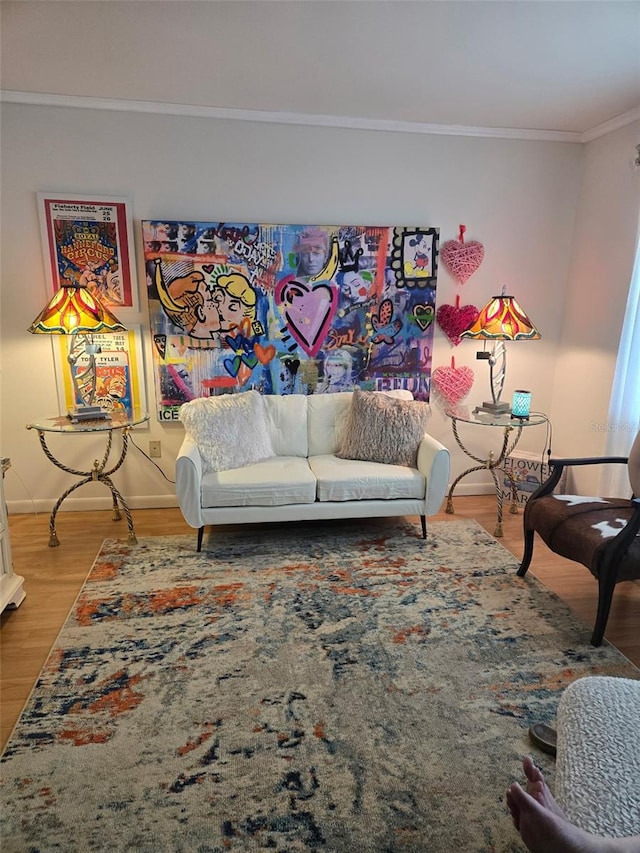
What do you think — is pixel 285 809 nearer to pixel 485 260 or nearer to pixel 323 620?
pixel 323 620

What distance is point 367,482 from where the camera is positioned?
122 inches

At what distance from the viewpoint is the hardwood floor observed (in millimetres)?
2127

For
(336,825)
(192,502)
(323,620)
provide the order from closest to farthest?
(336,825)
(323,620)
(192,502)

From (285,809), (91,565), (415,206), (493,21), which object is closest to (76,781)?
(285,809)

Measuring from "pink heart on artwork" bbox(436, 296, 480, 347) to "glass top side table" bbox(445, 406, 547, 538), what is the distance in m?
0.56

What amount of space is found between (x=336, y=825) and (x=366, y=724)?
0.38 m

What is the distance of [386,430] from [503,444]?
3.37 feet

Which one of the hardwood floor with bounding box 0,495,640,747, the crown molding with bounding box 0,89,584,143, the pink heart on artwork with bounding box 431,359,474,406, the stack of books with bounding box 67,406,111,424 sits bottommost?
the hardwood floor with bounding box 0,495,640,747

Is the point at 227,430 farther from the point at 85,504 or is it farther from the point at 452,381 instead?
the point at 452,381

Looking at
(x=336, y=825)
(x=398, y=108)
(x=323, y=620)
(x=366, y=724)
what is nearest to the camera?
(x=336, y=825)

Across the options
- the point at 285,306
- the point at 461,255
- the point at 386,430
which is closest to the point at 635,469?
the point at 386,430

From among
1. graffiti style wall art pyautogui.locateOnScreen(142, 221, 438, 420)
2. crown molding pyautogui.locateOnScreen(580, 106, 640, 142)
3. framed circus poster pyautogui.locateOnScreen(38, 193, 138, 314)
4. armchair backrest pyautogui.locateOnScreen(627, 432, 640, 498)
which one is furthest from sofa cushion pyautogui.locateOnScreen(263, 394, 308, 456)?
crown molding pyautogui.locateOnScreen(580, 106, 640, 142)

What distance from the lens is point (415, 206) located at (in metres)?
3.60

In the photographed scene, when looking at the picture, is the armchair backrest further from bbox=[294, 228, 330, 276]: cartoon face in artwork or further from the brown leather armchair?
bbox=[294, 228, 330, 276]: cartoon face in artwork
